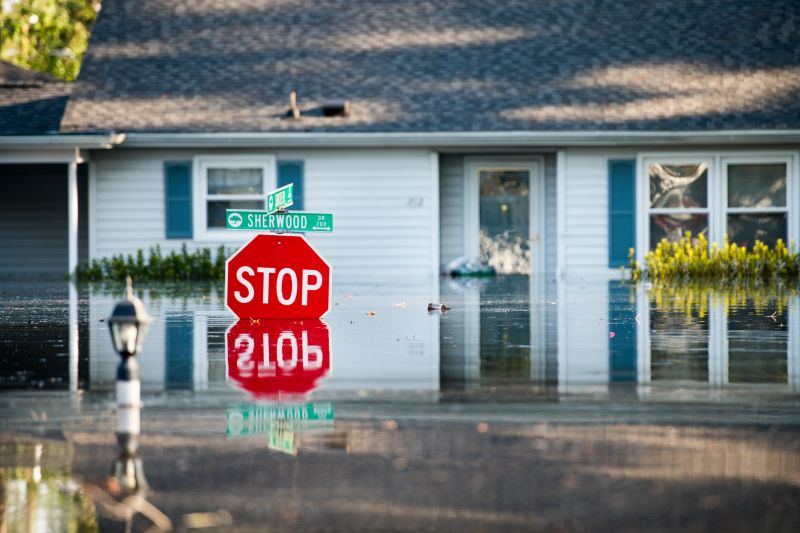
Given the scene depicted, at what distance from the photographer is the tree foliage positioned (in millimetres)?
37375

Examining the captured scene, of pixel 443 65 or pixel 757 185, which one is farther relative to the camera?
pixel 443 65

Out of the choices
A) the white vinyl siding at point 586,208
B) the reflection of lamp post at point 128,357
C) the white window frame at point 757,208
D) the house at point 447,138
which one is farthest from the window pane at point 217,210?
the reflection of lamp post at point 128,357

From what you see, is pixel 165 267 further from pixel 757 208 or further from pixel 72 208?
pixel 757 208

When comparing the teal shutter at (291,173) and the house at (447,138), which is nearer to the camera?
the house at (447,138)

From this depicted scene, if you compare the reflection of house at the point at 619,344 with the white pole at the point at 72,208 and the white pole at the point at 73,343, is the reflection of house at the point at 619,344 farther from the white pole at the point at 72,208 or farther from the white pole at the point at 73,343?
the white pole at the point at 72,208

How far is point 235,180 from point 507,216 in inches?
203

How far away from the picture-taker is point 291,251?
1123cm

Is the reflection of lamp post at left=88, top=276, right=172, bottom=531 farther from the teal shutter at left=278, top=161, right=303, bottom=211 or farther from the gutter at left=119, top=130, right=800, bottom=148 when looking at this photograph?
the teal shutter at left=278, top=161, right=303, bottom=211

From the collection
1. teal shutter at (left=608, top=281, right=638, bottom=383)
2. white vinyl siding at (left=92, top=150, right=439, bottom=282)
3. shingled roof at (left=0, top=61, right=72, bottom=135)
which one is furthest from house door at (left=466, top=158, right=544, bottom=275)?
shingled roof at (left=0, top=61, right=72, bottom=135)

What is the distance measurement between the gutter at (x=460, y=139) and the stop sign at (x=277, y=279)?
10551 millimetres

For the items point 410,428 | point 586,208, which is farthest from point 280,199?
point 586,208

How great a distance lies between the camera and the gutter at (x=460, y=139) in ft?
72.1

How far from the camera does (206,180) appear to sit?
23016 mm

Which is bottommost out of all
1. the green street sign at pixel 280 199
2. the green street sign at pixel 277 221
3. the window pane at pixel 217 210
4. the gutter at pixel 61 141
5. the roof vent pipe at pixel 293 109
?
the green street sign at pixel 277 221
